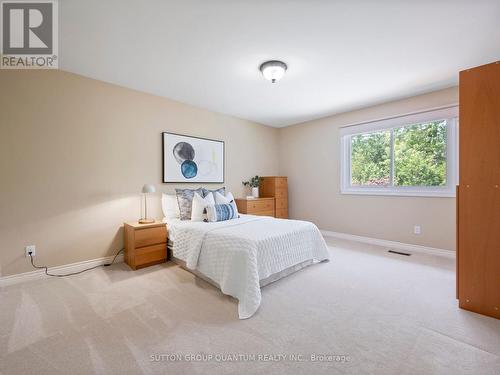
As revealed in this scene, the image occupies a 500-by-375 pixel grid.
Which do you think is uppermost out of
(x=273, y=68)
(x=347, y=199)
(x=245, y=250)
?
(x=273, y=68)

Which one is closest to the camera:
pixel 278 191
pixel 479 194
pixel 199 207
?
pixel 479 194

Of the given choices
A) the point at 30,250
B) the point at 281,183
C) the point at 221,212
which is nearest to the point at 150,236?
the point at 221,212

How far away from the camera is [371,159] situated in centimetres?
416

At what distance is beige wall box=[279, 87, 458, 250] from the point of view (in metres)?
3.38

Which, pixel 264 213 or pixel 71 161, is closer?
pixel 71 161

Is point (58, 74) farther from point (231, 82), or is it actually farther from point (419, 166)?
point (419, 166)

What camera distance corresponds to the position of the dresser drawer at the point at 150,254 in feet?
9.45

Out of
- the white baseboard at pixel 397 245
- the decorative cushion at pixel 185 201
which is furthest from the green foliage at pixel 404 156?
the decorative cushion at pixel 185 201

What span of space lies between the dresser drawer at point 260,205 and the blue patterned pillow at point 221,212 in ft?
3.21

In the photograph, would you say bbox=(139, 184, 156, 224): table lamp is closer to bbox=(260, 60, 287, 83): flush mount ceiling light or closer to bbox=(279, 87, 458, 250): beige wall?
bbox=(260, 60, 287, 83): flush mount ceiling light

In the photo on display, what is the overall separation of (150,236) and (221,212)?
3.17 ft

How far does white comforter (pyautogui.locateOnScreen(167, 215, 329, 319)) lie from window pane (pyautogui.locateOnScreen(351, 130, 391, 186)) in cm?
187

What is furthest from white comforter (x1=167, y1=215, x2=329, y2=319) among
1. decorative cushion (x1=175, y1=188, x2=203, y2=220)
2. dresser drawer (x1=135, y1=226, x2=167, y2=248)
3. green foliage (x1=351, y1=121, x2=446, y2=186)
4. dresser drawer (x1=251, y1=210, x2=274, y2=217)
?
green foliage (x1=351, y1=121, x2=446, y2=186)

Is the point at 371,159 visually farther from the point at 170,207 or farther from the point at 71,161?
the point at 71,161
